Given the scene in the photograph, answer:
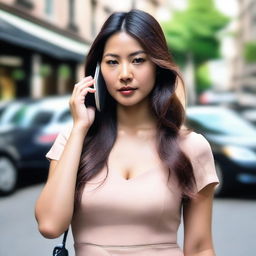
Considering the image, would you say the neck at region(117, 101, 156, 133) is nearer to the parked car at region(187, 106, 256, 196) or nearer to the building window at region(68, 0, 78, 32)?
the parked car at region(187, 106, 256, 196)

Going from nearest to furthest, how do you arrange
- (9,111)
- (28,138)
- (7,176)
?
1. (7,176)
2. (28,138)
3. (9,111)

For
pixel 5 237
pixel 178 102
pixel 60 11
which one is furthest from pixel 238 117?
pixel 60 11

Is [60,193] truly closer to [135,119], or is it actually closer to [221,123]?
[135,119]

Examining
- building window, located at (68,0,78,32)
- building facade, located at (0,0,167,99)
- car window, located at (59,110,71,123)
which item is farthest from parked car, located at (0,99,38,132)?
building window, located at (68,0,78,32)

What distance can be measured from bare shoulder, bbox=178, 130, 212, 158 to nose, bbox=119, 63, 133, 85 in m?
0.27

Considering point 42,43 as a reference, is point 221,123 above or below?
below

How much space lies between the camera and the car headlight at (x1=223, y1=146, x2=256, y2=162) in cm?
912

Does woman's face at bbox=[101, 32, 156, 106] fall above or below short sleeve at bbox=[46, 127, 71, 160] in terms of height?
above

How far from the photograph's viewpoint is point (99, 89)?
2064mm

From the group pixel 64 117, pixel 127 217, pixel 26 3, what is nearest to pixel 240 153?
pixel 64 117

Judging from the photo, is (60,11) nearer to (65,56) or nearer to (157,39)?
(65,56)

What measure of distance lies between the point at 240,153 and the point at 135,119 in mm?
7300

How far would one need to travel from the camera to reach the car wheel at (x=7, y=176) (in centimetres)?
918

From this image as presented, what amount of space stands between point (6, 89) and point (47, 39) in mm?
1971
